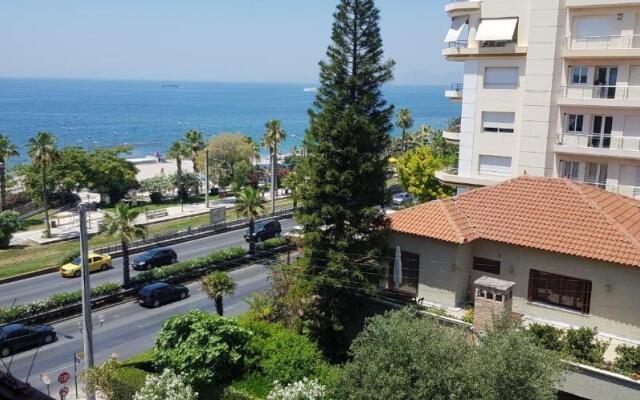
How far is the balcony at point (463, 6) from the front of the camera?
31422 millimetres

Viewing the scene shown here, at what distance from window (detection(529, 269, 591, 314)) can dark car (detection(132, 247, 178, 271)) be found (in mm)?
26197

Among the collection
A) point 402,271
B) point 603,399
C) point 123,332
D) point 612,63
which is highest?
point 612,63

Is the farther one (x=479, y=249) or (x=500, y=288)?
(x=479, y=249)

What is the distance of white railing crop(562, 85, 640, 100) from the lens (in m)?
28.0

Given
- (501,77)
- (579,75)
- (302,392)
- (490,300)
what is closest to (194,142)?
(501,77)

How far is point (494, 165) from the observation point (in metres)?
32.7

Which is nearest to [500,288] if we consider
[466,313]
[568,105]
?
[466,313]

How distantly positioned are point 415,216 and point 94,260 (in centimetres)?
2537

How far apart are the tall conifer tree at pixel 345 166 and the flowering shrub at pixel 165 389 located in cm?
647

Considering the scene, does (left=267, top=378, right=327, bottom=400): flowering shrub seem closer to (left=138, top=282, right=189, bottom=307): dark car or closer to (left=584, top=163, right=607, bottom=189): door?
(left=138, top=282, right=189, bottom=307): dark car

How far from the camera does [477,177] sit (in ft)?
109

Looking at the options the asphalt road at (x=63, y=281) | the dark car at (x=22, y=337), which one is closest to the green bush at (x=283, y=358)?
the dark car at (x=22, y=337)

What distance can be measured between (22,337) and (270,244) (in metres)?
19.2

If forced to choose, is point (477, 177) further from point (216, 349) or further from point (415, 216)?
point (216, 349)
